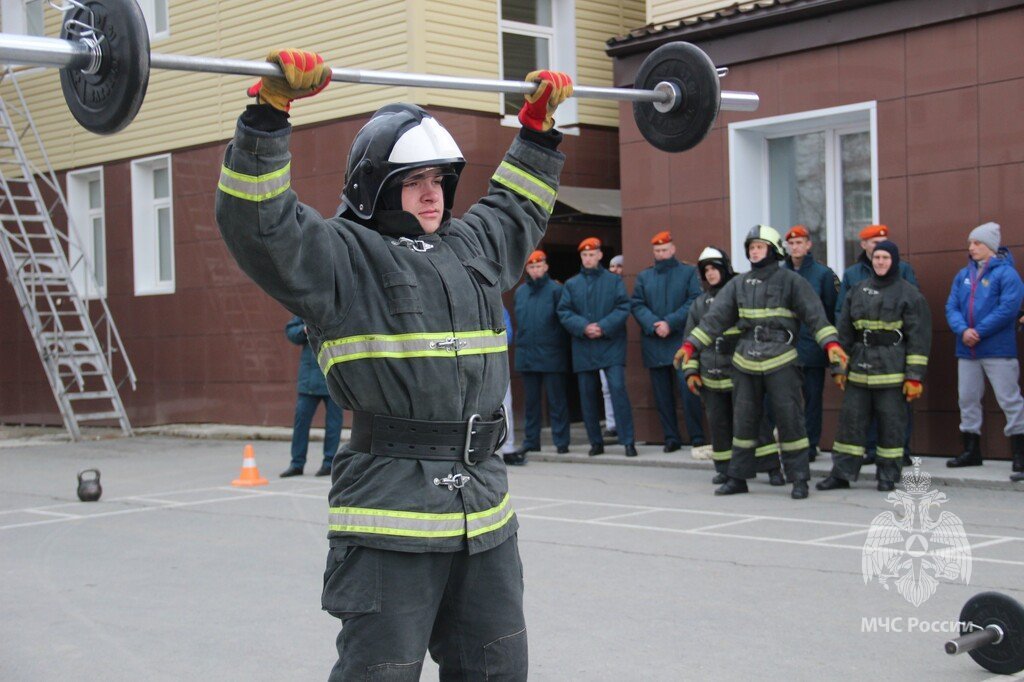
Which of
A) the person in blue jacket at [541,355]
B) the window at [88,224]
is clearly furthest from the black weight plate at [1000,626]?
the window at [88,224]

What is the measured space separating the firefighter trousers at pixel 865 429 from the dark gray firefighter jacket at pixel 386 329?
7150 mm

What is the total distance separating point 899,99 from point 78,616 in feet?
29.8

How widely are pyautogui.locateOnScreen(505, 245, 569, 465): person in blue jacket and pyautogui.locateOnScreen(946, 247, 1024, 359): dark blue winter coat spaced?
451cm

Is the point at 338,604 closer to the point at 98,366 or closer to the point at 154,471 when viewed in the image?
the point at 154,471

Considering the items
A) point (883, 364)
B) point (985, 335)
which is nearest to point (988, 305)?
point (985, 335)

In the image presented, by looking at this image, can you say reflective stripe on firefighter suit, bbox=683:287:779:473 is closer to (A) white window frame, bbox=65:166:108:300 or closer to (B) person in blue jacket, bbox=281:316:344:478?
(B) person in blue jacket, bbox=281:316:344:478

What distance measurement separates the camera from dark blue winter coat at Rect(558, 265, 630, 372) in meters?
13.8

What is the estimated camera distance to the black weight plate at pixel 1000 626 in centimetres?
511

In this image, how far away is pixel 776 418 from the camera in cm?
1046

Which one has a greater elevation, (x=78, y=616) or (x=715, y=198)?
(x=715, y=198)

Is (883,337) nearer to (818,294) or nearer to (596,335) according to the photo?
(818,294)

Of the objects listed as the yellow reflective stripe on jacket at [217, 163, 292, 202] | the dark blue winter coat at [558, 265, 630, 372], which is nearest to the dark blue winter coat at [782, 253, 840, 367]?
the dark blue winter coat at [558, 265, 630, 372]

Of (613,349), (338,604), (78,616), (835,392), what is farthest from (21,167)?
(338,604)

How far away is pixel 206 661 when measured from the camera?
19.5ft
